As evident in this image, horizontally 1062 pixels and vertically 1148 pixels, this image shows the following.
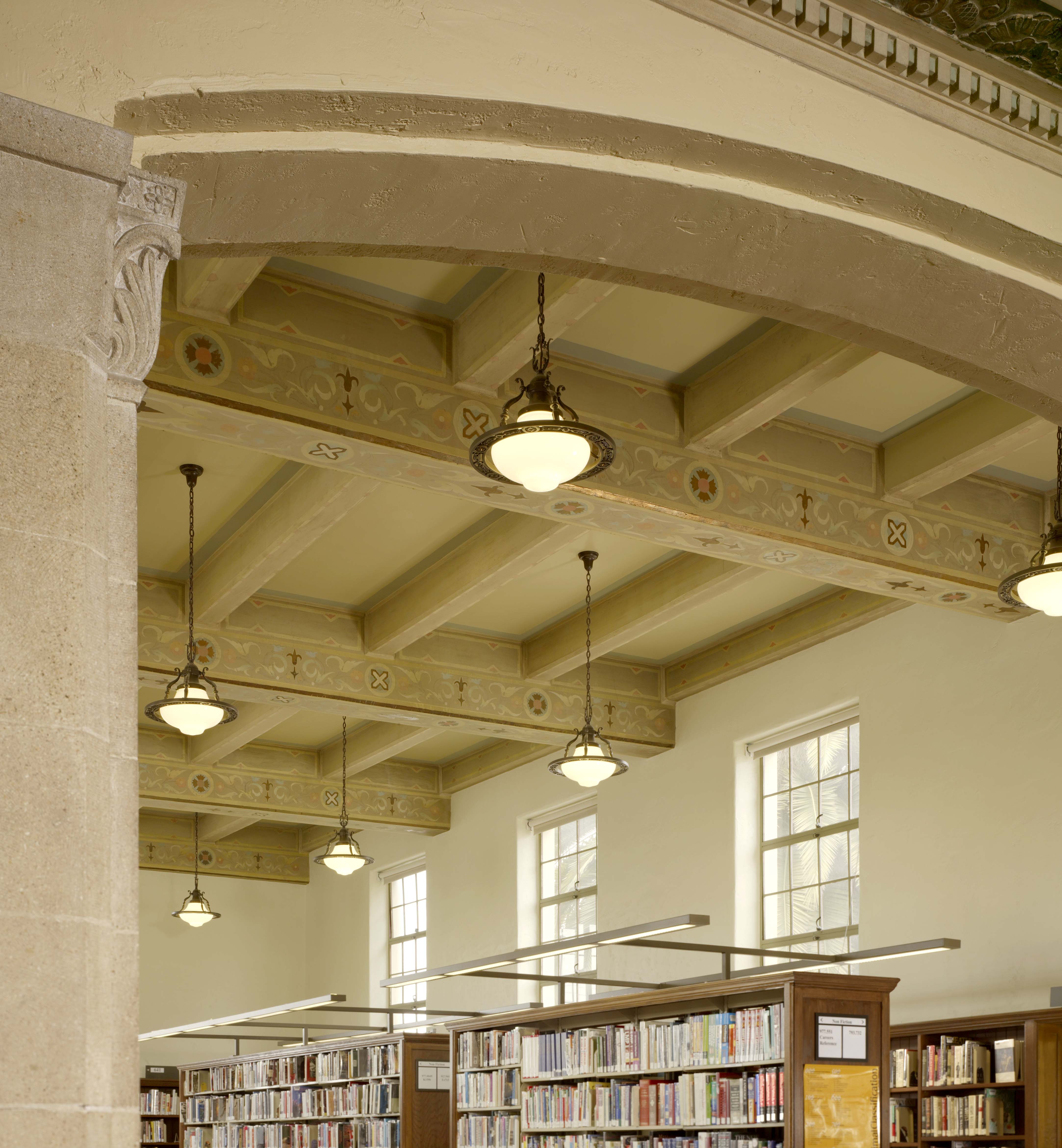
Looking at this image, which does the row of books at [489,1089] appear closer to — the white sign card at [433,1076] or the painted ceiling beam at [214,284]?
the white sign card at [433,1076]

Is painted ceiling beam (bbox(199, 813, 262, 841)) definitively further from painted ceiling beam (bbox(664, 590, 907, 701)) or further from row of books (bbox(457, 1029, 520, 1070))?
painted ceiling beam (bbox(664, 590, 907, 701))

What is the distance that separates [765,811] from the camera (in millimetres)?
11062

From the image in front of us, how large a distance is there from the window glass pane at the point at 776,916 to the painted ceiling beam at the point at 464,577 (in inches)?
131

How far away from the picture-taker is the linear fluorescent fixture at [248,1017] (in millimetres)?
11062

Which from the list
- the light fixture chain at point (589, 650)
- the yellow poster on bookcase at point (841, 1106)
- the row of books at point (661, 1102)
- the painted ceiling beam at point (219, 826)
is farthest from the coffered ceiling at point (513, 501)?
the painted ceiling beam at point (219, 826)

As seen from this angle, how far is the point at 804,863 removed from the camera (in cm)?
1060

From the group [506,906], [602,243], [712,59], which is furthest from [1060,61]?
[506,906]

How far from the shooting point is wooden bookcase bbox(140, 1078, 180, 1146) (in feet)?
52.8

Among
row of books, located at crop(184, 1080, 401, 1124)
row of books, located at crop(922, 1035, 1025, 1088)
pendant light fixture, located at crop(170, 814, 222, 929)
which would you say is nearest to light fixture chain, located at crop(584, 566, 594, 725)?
row of books, located at crop(922, 1035, 1025, 1088)

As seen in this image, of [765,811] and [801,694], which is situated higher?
[801,694]

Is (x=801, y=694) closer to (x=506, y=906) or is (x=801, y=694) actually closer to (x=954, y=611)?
(x=954, y=611)

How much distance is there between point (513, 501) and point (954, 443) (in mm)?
2411

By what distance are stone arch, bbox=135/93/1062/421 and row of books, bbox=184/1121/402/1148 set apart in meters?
9.71

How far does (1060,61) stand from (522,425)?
2267mm
